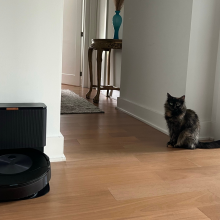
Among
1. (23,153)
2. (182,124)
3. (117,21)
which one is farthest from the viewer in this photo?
(117,21)

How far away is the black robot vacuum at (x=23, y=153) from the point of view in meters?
1.13

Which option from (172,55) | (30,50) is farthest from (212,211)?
(172,55)

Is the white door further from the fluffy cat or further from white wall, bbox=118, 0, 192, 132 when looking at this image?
the fluffy cat

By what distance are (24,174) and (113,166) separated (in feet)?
1.85

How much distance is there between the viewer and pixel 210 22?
2.13m

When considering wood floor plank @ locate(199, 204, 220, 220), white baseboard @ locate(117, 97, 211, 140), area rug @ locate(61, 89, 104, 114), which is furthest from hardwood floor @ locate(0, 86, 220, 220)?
area rug @ locate(61, 89, 104, 114)

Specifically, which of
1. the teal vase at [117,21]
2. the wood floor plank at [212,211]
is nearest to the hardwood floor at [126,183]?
the wood floor plank at [212,211]

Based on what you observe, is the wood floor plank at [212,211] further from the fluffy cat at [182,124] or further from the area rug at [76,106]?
the area rug at [76,106]

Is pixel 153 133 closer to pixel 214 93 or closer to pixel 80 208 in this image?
pixel 214 93

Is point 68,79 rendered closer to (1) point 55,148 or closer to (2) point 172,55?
(2) point 172,55

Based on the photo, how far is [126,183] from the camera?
1373 mm

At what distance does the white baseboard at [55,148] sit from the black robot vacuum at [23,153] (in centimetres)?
17

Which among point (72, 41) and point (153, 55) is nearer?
point (153, 55)

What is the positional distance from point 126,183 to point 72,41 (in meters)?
4.38
